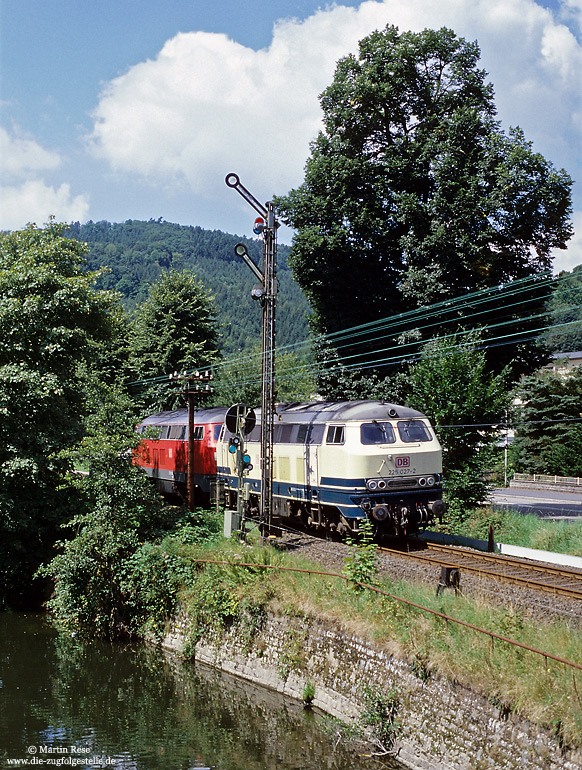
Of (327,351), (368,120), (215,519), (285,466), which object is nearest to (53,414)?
(215,519)

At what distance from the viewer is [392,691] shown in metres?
11.6

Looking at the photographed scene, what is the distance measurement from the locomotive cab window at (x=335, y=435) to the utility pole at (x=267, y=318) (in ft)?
5.50

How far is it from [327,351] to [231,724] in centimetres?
2034

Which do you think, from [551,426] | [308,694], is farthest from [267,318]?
[551,426]

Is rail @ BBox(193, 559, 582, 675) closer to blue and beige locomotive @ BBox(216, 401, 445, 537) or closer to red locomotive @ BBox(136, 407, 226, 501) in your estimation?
blue and beige locomotive @ BBox(216, 401, 445, 537)

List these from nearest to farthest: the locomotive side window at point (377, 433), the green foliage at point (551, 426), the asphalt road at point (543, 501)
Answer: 1. the locomotive side window at point (377, 433)
2. the asphalt road at point (543, 501)
3. the green foliage at point (551, 426)

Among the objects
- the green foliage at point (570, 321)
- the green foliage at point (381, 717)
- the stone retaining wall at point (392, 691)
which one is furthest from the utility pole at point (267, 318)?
the green foliage at point (570, 321)

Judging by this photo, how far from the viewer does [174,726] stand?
1341 centimetres

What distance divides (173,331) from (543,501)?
71.5 feet

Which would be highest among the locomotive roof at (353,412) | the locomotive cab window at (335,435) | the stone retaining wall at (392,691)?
the locomotive roof at (353,412)

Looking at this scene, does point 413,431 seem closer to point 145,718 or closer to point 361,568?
point 361,568

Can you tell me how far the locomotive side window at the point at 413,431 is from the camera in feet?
64.6

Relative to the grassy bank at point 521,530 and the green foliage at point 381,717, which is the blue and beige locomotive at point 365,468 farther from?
the green foliage at point 381,717

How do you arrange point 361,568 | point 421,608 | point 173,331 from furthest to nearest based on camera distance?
point 173,331 < point 361,568 < point 421,608
